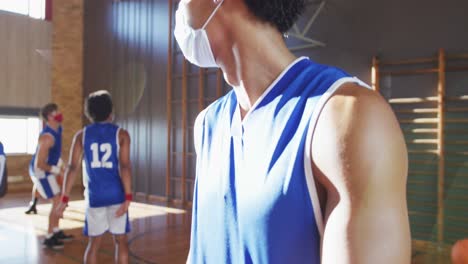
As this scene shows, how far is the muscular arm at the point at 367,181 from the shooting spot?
545mm

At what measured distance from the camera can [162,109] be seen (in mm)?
7836

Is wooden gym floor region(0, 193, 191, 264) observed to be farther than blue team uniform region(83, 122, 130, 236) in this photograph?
Yes

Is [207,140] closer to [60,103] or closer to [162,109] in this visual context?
[162,109]

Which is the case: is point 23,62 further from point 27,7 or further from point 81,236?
point 81,236

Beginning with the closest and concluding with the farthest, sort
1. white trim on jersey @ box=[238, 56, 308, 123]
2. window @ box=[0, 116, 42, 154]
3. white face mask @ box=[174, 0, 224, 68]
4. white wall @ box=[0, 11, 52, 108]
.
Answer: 1. white trim on jersey @ box=[238, 56, 308, 123]
2. white face mask @ box=[174, 0, 224, 68]
3. white wall @ box=[0, 11, 52, 108]
4. window @ box=[0, 116, 42, 154]

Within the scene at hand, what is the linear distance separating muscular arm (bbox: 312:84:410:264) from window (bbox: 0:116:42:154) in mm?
9342

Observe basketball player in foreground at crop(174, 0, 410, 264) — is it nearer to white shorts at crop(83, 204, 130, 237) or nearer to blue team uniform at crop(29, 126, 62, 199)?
white shorts at crop(83, 204, 130, 237)

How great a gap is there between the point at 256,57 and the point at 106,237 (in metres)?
4.73

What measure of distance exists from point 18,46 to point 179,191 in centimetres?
468

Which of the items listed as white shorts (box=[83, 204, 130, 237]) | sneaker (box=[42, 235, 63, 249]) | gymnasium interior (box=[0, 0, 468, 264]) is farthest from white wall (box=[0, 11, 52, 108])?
white shorts (box=[83, 204, 130, 237])

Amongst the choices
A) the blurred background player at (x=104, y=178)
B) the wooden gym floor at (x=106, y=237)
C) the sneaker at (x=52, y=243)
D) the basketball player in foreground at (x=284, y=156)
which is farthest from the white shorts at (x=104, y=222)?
the basketball player in foreground at (x=284, y=156)

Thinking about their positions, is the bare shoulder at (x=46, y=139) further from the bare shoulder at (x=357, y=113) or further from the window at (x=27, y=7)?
the window at (x=27, y=7)

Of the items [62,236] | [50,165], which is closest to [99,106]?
[50,165]

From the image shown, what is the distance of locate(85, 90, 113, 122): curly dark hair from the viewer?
300cm
